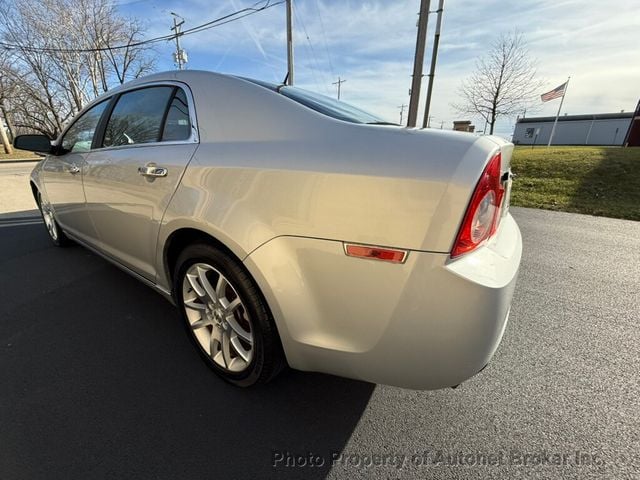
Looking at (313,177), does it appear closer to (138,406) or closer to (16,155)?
(138,406)

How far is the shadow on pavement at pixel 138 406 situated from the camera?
1410mm

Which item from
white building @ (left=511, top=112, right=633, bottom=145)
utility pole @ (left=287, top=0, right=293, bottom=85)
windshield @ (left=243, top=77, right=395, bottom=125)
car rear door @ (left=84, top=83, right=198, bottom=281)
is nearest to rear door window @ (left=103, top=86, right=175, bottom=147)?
car rear door @ (left=84, top=83, right=198, bottom=281)

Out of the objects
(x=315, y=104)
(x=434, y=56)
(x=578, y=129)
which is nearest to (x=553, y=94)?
(x=434, y=56)

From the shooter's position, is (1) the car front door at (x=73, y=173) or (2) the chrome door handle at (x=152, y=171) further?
(1) the car front door at (x=73, y=173)

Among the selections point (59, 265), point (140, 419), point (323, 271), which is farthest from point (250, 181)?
point (59, 265)

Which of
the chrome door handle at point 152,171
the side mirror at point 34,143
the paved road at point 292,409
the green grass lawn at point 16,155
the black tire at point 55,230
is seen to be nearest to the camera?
the paved road at point 292,409

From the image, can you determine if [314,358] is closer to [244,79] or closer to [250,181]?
[250,181]

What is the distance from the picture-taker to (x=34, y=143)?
3230mm

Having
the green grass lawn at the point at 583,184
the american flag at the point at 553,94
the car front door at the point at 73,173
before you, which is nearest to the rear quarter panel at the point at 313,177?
the car front door at the point at 73,173

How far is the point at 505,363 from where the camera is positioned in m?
2.01

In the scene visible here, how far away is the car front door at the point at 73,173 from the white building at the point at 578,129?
52.3 m

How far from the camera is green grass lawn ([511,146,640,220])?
6698mm

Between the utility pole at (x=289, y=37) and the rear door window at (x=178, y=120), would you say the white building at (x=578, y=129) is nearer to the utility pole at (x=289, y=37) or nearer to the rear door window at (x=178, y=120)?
the utility pole at (x=289, y=37)

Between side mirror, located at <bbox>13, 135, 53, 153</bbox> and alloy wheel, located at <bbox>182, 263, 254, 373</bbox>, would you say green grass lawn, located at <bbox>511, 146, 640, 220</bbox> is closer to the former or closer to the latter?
alloy wheel, located at <bbox>182, 263, 254, 373</bbox>
